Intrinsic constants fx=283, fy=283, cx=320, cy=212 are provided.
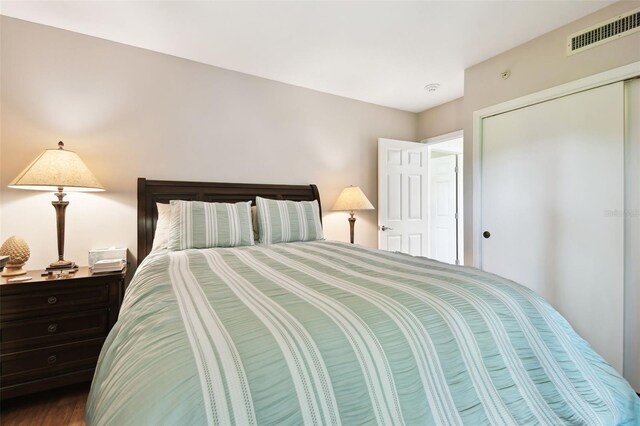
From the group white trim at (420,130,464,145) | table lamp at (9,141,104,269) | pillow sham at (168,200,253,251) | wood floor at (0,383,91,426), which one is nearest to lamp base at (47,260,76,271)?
table lamp at (9,141,104,269)

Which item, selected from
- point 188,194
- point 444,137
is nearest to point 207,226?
point 188,194

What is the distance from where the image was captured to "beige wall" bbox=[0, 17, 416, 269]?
2.11 m

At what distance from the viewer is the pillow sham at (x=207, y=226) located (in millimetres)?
2129

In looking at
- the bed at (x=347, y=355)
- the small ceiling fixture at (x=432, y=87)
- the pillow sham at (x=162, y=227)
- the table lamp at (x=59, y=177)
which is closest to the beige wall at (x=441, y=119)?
the small ceiling fixture at (x=432, y=87)

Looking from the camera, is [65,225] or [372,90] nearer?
[65,225]

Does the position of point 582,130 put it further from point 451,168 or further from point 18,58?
point 18,58

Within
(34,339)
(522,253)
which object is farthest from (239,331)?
(522,253)

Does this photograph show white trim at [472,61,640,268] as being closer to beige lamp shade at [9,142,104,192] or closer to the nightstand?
the nightstand

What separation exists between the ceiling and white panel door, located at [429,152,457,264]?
2010 mm

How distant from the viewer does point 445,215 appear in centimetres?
472

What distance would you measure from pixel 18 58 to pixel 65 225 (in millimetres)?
1270

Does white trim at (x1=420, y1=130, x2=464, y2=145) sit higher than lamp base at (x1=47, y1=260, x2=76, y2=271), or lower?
higher

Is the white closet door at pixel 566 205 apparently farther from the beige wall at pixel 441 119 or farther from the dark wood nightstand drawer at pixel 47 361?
the dark wood nightstand drawer at pixel 47 361

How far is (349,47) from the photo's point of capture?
246cm
